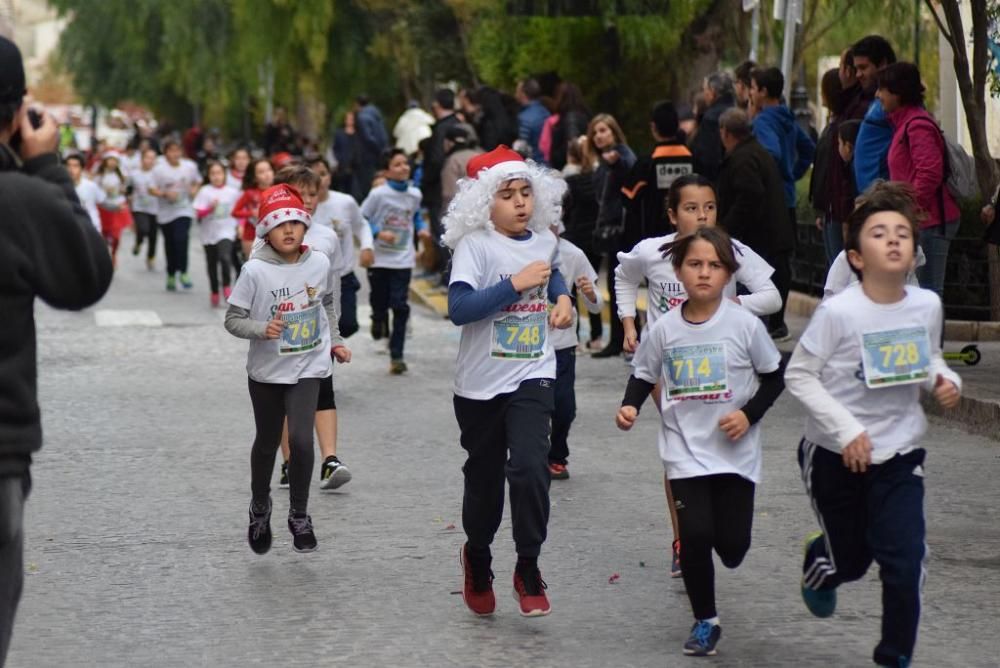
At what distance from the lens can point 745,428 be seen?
239 inches

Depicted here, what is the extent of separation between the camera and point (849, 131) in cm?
1221

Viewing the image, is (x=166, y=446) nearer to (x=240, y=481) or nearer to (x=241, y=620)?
(x=240, y=481)

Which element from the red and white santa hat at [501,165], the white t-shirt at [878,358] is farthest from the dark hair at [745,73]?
the white t-shirt at [878,358]

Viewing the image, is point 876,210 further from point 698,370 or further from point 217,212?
point 217,212

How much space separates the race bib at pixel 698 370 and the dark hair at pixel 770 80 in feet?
26.5

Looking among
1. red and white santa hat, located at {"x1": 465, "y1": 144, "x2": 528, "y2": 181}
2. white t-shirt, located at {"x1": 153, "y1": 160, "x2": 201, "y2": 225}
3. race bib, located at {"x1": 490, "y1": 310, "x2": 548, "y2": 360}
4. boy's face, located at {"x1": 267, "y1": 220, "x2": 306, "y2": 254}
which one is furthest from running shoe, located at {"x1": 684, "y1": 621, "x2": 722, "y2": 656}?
white t-shirt, located at {"x1": 153, "y1": 160, "x2": 201, "y2": 225}

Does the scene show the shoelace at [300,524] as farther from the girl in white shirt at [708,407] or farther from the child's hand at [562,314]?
the girl in white shirt at [708,407]

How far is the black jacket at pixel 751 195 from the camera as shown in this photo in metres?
12.9

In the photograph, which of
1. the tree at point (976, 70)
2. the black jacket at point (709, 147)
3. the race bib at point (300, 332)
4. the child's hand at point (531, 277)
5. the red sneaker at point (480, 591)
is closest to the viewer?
the child's hand at point (531, 277)

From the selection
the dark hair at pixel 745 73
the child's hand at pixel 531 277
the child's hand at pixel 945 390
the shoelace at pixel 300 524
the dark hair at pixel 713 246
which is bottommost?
the shoelace at pixel 300 524

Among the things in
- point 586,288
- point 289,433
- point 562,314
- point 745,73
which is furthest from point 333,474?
point 745,73

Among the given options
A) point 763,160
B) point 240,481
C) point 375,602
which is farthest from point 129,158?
point 375,602

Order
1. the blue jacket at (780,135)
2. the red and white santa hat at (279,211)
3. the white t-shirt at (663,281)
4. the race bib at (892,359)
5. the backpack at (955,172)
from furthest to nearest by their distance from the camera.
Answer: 1. the blue jacket at (780,135)
2. the backpack at (955,172)
3. the red and white santa hat at (279,211)
4. the white t-shirt at (663,281)
5. the race bib at (892,359)

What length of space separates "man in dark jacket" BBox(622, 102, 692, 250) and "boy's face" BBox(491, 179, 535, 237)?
7028 millimetres
